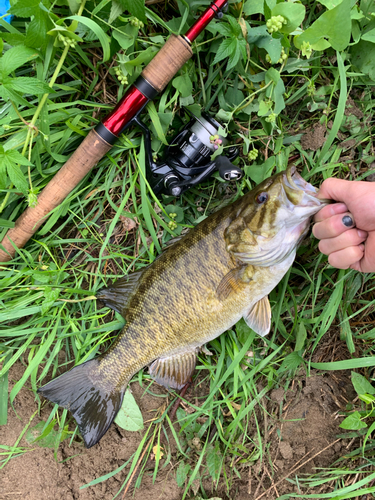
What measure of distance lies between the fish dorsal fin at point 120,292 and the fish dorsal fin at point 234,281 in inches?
23.6

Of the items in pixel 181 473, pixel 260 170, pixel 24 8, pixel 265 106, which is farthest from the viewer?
pixel 181 473

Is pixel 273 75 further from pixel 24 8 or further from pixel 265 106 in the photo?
pixel 24 8

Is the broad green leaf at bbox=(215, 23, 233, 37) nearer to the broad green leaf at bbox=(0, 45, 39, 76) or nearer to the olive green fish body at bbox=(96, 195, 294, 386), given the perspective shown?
the olive green fish body at bbox=(96, 195, 294, 386)

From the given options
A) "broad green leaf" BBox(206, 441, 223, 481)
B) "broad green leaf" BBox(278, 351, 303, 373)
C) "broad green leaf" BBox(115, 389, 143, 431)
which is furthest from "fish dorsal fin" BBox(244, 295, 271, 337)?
"broad green leaf" BBox(115, 389, 143, 431)

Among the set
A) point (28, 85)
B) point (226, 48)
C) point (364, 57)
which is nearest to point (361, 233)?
point (364, 57)

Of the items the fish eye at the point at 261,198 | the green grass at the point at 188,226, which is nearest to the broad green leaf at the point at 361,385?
the green grass at the point at 188,226

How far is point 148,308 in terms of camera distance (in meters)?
2.16

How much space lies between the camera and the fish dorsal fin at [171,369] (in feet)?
7.57

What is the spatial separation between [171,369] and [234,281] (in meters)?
0.81

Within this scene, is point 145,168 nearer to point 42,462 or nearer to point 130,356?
point 130,356

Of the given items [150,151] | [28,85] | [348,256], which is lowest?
[348,256]

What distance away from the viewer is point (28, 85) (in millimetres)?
1798

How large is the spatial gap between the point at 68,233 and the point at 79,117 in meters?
0.86

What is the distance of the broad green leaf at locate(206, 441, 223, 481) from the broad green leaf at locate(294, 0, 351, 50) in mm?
2747
